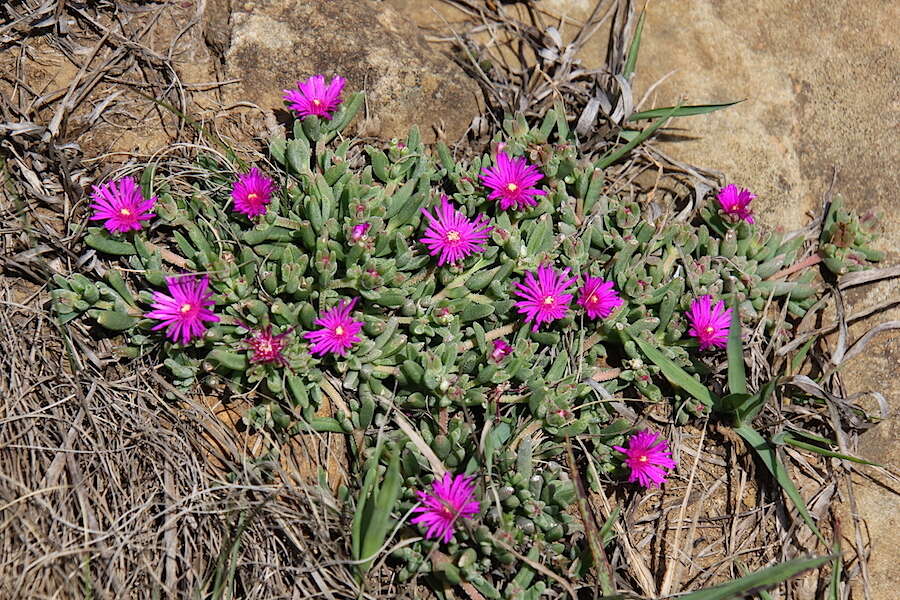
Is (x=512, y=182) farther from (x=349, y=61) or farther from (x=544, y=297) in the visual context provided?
(x=349, y=61)

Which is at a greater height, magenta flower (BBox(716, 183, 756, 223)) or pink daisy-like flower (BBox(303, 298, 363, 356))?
magenta flower (BBox(716, 183, 756, 223))

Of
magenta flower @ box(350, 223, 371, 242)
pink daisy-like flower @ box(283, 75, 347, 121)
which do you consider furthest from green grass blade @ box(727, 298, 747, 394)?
pink daisy-like flower @ box(283, 75, 347, 121)

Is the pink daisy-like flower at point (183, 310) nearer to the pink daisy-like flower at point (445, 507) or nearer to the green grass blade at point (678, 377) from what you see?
the pink daisy-like flower at point (445, 507)

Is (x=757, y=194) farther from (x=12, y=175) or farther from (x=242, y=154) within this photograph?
(x=12, y=175)

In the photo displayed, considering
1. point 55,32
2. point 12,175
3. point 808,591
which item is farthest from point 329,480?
point 55,32

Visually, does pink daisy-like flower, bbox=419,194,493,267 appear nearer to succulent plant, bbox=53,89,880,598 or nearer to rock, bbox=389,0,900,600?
succulent plant, bbox=53,89,880,598
